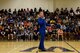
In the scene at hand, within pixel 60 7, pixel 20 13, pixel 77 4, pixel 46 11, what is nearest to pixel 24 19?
pixel 20 13

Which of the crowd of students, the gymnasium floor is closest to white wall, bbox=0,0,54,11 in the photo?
the crowd of students

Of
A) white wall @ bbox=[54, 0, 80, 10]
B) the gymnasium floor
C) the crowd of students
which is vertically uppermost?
white wall @ bbox=[54, 0, 80, 10]

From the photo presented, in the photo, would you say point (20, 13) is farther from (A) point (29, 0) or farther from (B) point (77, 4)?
(B) point (77, 4)

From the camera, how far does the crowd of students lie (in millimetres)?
19344

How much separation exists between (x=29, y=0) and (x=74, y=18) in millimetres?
5342

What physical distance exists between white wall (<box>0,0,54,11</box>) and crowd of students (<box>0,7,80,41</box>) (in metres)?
0.62

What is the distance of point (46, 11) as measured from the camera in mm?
22531

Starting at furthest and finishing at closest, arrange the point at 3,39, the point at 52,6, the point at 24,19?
the point at 52,6 < the point at 24,19 < the point at 3,39

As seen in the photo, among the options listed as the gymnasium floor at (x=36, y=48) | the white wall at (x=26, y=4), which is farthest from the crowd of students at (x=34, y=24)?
the gymnasium floor at (x=36, y=48)

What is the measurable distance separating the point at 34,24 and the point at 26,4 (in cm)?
411

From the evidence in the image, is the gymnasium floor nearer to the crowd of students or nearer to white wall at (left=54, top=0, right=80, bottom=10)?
the crowd of students

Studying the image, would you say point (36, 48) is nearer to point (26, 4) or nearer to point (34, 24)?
point (34, 24)

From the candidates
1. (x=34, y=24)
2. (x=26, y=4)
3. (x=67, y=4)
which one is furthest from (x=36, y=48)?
(x=67, y=4)

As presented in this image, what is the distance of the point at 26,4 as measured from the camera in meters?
23.6
